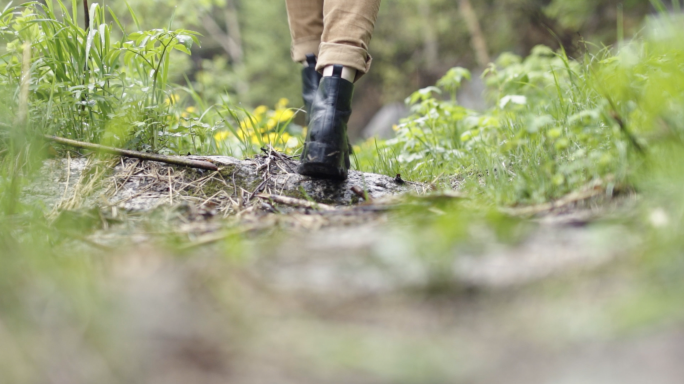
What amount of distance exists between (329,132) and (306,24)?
2.75ft

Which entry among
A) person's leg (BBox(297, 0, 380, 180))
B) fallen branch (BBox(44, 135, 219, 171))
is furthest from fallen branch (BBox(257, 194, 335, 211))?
fallen branch (BBox(44, 135, 219, 171))

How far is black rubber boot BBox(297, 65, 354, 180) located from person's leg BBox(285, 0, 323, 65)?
0.54 m

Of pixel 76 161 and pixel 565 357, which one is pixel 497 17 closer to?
pixel 76 161

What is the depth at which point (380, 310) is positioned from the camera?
2.06 feet

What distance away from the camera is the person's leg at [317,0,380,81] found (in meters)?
1.72

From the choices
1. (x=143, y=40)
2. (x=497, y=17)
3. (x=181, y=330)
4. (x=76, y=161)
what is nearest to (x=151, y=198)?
(x=76, y=161)

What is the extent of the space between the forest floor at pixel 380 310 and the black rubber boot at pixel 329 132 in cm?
73

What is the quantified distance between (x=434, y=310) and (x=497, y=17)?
34.8 feet

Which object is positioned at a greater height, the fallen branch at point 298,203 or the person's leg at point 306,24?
the person's leg at point 306,24

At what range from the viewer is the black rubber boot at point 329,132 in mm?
1627

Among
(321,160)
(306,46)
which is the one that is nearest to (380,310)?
(321,160)

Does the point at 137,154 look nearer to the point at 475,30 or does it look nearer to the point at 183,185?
the point at 183,185

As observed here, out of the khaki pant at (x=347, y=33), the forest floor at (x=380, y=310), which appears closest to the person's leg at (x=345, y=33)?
the khaki pant at (x=347, y=33)

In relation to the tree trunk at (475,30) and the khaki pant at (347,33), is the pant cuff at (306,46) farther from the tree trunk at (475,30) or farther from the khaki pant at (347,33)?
the tree trunk at (475,30)
